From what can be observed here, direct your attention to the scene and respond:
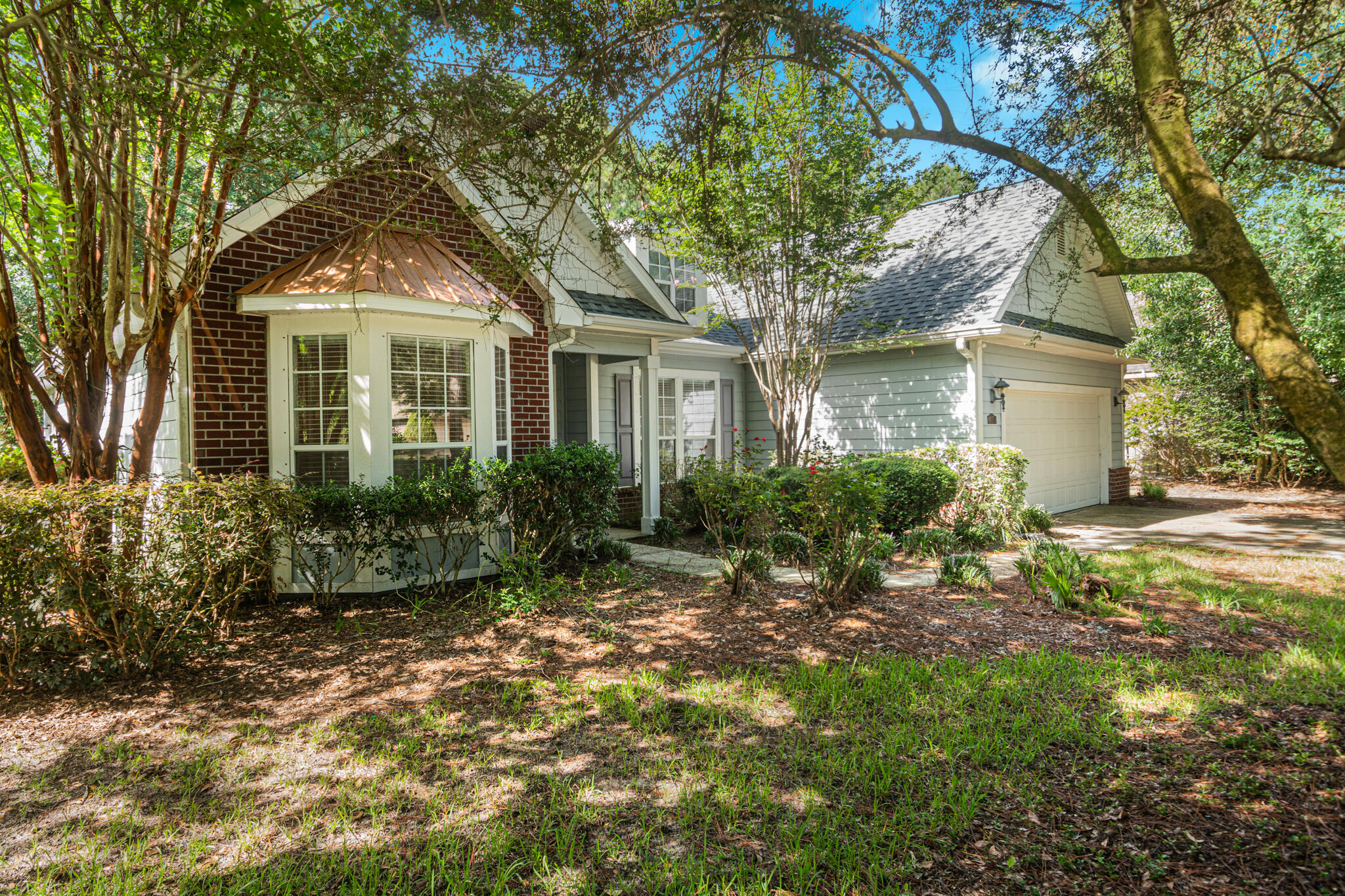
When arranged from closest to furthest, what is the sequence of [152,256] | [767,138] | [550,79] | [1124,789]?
1. [1124,789]
2. [550,79]
3. [152,256]
4. [767,138]

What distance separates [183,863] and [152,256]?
4524 mm

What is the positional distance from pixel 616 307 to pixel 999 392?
20.6 ft

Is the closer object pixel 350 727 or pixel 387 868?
pixel 387 868

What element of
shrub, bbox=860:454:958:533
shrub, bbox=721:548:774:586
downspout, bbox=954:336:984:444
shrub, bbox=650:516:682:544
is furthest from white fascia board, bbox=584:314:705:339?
downspout, bbox=954:336:984:444

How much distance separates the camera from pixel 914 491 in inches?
371

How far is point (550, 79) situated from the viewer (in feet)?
16.2

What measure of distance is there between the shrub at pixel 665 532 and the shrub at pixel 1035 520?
4.94m

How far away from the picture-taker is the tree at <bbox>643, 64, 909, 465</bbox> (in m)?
9.02

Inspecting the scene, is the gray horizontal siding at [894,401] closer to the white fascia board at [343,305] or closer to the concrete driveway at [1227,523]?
the concrete driveway at [1227,523]

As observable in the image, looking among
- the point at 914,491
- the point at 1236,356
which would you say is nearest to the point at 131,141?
the point at 914,491

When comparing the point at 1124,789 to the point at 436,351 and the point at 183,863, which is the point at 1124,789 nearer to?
the point at 183,863

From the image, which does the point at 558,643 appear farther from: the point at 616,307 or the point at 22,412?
the point at 616,307

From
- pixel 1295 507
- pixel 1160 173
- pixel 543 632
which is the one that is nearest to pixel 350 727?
pixel 543 632

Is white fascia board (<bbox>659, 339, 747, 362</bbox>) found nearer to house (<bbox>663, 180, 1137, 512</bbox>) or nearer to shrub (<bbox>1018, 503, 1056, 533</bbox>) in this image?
house (<bbox>663, 180, 1137, 512</bbox>)
